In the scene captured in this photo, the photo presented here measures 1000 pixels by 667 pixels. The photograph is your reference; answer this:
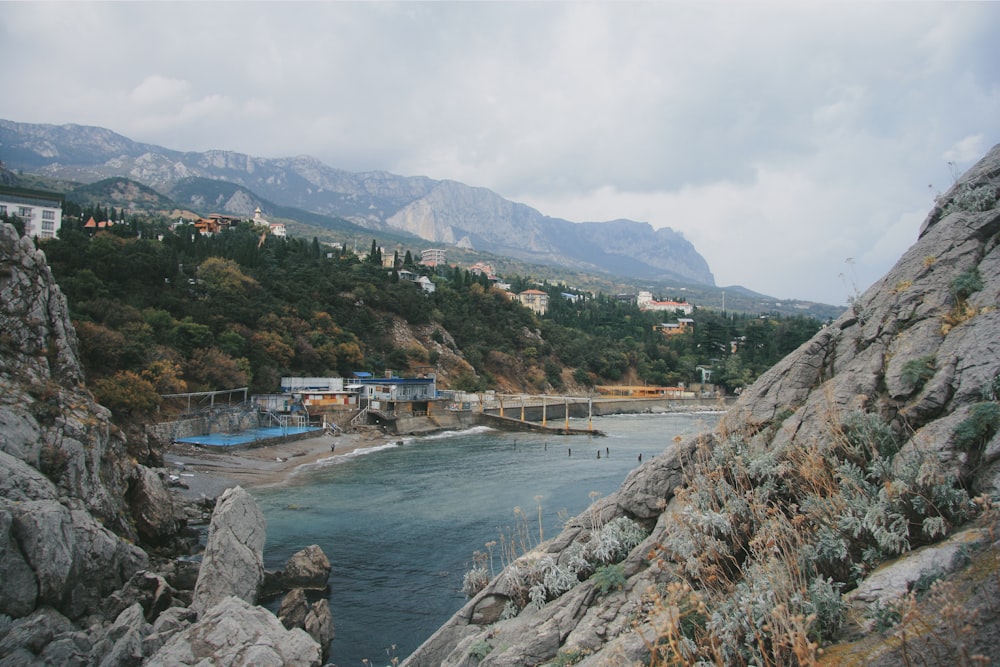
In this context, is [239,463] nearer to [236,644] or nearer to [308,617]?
[308,617]

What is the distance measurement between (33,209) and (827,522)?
78.5 meters

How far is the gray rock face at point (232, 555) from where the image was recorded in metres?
13.1

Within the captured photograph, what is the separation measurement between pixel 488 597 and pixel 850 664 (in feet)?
17.1

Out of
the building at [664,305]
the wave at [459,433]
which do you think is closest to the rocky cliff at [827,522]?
the wave at [459,433]

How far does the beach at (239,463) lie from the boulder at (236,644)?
48.8 ft

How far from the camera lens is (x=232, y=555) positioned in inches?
547

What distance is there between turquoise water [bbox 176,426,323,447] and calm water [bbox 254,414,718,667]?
17.7ft

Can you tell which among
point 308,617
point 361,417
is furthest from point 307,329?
point 308,617

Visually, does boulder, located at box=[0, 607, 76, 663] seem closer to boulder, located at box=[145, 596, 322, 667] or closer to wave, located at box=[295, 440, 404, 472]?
boulder, located at box=[145, 596, 322, 667]

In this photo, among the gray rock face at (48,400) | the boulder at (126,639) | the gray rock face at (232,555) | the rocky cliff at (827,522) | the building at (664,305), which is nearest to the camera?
the rocky cliff at (827,522)

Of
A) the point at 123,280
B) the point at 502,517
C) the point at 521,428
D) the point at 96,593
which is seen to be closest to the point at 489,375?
the point at 521,428

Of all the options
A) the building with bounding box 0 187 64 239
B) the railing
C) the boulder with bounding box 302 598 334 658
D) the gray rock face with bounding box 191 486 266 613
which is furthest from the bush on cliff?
the building with bounding box 0 187 64 239

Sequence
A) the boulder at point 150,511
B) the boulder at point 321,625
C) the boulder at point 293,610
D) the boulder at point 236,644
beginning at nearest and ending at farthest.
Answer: the boulder at point 236,644
the boulder at point 321,625
the boulder at point 293,610
the boulder at point 150,511

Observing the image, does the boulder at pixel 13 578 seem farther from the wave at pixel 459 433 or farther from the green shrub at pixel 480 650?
the wave at pixel 459 433
